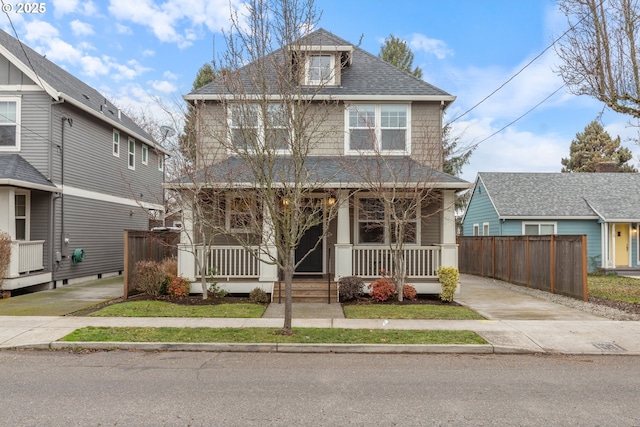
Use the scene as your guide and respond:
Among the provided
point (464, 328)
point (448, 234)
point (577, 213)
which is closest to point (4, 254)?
point (464, 328)

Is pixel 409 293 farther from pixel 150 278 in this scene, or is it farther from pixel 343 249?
pixel 150 278

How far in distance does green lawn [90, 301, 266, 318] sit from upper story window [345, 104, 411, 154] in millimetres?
5939

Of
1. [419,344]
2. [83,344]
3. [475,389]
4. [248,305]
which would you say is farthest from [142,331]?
[475,389]

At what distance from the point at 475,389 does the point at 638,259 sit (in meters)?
20.2

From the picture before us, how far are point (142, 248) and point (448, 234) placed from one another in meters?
8.97

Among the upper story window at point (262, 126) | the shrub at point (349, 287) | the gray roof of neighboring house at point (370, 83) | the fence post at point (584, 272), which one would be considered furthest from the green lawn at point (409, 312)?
the gray roof of neighboring house at point (370, 83)

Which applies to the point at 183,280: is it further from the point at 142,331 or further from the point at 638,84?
the point at 638,84

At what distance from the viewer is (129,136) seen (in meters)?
18.7

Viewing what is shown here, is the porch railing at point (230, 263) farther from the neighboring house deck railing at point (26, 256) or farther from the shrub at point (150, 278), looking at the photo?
the neighboring house deck railing at point (26, 256)

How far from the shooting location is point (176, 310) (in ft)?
30.9

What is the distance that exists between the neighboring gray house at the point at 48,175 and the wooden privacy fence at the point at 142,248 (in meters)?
0.97

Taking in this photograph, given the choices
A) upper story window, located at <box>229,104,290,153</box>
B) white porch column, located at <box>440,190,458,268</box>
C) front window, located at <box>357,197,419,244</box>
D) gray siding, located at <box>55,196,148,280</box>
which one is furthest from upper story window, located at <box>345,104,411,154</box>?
gray siding, located at <box>55,196,148,280</box>

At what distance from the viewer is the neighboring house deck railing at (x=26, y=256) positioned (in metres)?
11.8

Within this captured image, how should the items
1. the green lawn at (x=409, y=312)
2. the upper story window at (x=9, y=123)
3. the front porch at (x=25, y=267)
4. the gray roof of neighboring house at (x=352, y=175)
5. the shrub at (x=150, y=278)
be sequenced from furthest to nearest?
the upper story window at (x=9, y=123) → the front porch at (x=25, y=267) → the shrub at (x=150, y=278) → the gray roof of neighboring house at (x=352, y=175) → the green lawn at (x=409, y=312)
